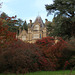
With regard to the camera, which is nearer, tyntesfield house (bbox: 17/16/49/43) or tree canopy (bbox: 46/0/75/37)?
tree canopy (bbox: 46/0/75/37)

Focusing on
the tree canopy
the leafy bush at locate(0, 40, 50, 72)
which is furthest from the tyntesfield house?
the leafy bush at locate(0, 40, 50, 72)

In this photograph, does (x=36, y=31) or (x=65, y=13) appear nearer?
(x=65, y=13)

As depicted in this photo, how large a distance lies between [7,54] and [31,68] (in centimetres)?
255

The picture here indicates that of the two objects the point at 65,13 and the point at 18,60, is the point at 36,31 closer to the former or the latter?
the point at 65,13

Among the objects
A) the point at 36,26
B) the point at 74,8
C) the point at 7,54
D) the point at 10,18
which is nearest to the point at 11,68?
the point at 7,54

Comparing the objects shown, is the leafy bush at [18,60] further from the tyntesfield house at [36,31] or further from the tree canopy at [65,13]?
the tyntesfield house at [36,31]

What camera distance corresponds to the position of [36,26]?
50906 millimetres

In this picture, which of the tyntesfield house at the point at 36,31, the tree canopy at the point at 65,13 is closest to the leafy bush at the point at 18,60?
the tree canopy at the point at 65,13

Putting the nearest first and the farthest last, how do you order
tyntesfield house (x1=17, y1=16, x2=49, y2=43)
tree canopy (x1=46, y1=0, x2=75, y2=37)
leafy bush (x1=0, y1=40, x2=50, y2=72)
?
leafy bush (x1=0, y1=40, x2=50, y2=72)
tree canopy (x1=46, y1=0, x2=75, y2=37)
tyntesfield house (x1=17, y1=16, x2=49, y2=43)

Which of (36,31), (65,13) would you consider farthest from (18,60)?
(36,31)

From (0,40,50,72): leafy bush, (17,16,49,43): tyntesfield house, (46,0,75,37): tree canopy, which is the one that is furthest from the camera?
(17,16,49,43): tyntesfield house

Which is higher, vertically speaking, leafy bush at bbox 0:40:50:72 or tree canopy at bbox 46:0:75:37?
tree canopy at bbox 46:0:75:37

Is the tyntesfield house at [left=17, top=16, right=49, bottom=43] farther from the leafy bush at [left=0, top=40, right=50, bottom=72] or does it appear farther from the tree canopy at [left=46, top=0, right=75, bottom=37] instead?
the leafy bush at [left=0, top=40, right=50, bottom=72]

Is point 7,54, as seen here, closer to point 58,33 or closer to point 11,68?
point 11,68
